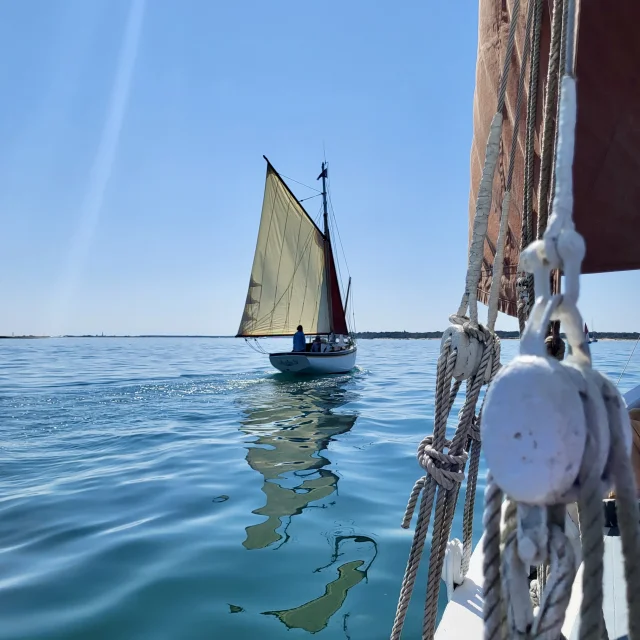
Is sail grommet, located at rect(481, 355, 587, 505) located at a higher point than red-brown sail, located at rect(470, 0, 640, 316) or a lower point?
lower

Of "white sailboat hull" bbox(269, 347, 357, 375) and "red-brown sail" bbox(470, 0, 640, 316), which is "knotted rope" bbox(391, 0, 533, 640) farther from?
"white sailboat hull" bbox(269, 347, 357, 375)

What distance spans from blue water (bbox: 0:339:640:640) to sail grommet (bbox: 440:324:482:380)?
1992mm

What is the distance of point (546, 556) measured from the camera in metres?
0.92

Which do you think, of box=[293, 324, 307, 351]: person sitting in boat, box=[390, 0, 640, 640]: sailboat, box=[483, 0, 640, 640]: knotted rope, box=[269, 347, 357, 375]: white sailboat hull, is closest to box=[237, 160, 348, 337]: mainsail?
box=[293, 324, 307, 351]: person sitting in boat

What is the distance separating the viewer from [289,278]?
81.0 ft

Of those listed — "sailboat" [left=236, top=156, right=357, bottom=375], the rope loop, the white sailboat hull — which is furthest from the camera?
"sailboat" [left=236, top=156, right=357, bottom=375]

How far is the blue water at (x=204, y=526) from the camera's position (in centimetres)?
332

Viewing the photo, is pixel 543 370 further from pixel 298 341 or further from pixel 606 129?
pixel 298 341

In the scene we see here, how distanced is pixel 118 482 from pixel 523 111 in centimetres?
563

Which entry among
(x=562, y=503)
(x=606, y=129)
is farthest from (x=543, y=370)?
(x=606, y=129)

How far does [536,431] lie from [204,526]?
176 inches

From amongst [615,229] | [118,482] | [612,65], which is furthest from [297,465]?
[612,65]

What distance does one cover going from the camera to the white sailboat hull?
20.6 m

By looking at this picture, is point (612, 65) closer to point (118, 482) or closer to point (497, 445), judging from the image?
point (497, 445)
